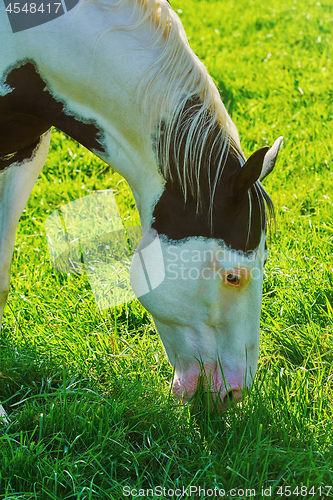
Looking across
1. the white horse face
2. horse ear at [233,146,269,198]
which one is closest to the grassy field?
the white horse face

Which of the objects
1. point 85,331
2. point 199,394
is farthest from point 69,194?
point 199,394

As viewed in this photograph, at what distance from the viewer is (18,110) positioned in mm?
1893

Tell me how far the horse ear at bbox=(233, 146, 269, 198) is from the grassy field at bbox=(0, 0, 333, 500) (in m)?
0.80

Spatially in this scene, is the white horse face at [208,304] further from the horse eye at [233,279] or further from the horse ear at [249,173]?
the horse ear at [249,173]

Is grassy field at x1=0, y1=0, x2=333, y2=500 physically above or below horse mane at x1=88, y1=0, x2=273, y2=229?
Result: below

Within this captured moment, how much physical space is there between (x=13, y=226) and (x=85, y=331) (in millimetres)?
714

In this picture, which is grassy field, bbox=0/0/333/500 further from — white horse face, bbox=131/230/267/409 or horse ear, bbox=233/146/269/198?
horse ear, bbox=233/146/269/198

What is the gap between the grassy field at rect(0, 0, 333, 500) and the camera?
176 centimetres

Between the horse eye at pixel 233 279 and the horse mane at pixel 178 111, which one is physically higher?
the horse mane at pixel 178 111

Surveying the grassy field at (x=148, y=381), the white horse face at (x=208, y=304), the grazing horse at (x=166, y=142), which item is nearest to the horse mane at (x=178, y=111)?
the grazing horse at (x=166, y=142)

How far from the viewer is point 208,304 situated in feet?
5.97

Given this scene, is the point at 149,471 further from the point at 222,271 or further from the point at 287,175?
the point at 287,175

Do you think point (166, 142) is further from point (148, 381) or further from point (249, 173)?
point (148, 381)

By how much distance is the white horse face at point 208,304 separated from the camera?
1.79 m
